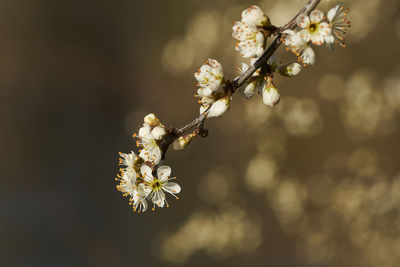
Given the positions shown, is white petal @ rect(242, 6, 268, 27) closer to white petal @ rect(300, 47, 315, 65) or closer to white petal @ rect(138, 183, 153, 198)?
white petal @ rect(300, 47, 315, 65)

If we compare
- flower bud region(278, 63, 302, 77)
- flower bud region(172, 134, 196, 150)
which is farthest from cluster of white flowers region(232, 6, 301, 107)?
flower bud region(172, 134, 196, 150)

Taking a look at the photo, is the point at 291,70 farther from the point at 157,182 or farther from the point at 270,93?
the point at 157,182

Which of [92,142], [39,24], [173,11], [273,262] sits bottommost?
[273,262]

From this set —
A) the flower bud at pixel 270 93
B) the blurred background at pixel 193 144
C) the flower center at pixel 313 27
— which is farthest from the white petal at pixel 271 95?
the blurred background at pixel 193 144

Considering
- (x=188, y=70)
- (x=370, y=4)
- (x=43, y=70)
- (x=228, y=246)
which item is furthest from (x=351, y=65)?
(x=43, y=70)

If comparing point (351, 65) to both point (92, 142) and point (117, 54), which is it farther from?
point (92, 142)

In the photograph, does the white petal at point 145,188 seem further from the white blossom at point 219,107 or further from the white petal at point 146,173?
the white blossom at point 219,107
